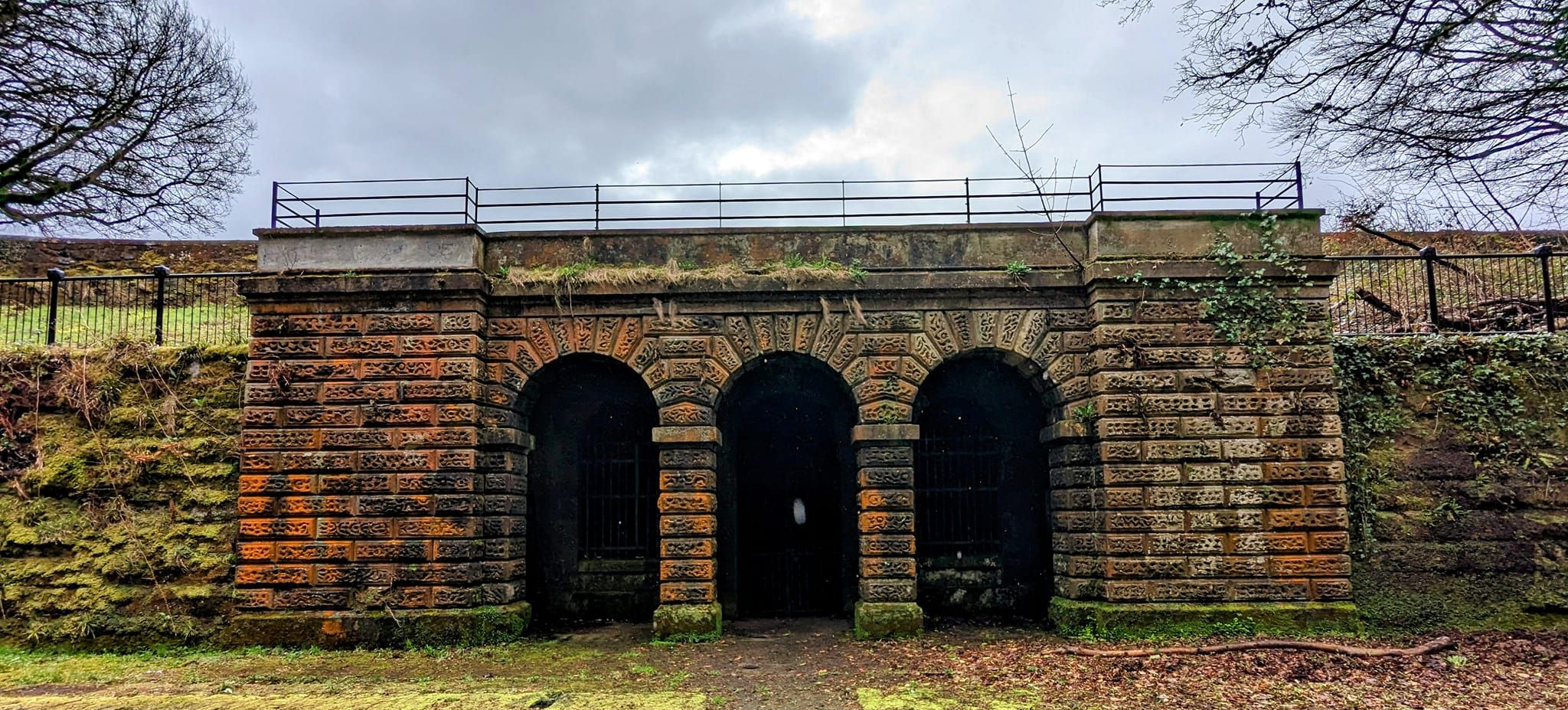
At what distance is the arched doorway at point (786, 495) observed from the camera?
1249 cm

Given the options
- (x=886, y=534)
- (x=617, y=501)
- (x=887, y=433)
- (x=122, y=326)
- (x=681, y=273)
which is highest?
(x=122, y=326)

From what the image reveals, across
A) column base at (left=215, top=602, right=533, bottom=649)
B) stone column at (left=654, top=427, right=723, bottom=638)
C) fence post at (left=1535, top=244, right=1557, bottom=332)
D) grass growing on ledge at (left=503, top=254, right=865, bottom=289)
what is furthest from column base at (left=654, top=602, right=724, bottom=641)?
fence post at (left=1535, top=244, right=1557, bottom=332)

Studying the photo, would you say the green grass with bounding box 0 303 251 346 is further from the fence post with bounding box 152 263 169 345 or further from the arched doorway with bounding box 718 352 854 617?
the arched doorway with bounding box 718 352 854 617

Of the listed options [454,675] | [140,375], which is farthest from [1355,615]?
[140,375]

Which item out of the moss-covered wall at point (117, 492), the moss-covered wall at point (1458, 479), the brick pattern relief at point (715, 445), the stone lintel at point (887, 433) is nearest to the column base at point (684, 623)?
the brick pattern relief at point (715, 445)

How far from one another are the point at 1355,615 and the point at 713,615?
24.0 ft

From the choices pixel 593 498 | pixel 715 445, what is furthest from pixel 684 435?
pixel 593 498

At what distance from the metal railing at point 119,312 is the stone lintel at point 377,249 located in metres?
0.98

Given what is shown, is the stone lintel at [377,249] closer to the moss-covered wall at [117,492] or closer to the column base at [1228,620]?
the moss-covered wall at [117,492]

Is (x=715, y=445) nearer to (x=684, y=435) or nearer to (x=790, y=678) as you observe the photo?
(x=684, y=435)

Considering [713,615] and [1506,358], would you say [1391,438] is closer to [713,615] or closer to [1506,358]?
[1506,358]

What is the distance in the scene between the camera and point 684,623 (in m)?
10.7

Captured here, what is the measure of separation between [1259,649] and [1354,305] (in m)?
9.92

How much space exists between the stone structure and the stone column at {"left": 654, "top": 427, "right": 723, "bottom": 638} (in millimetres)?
30
